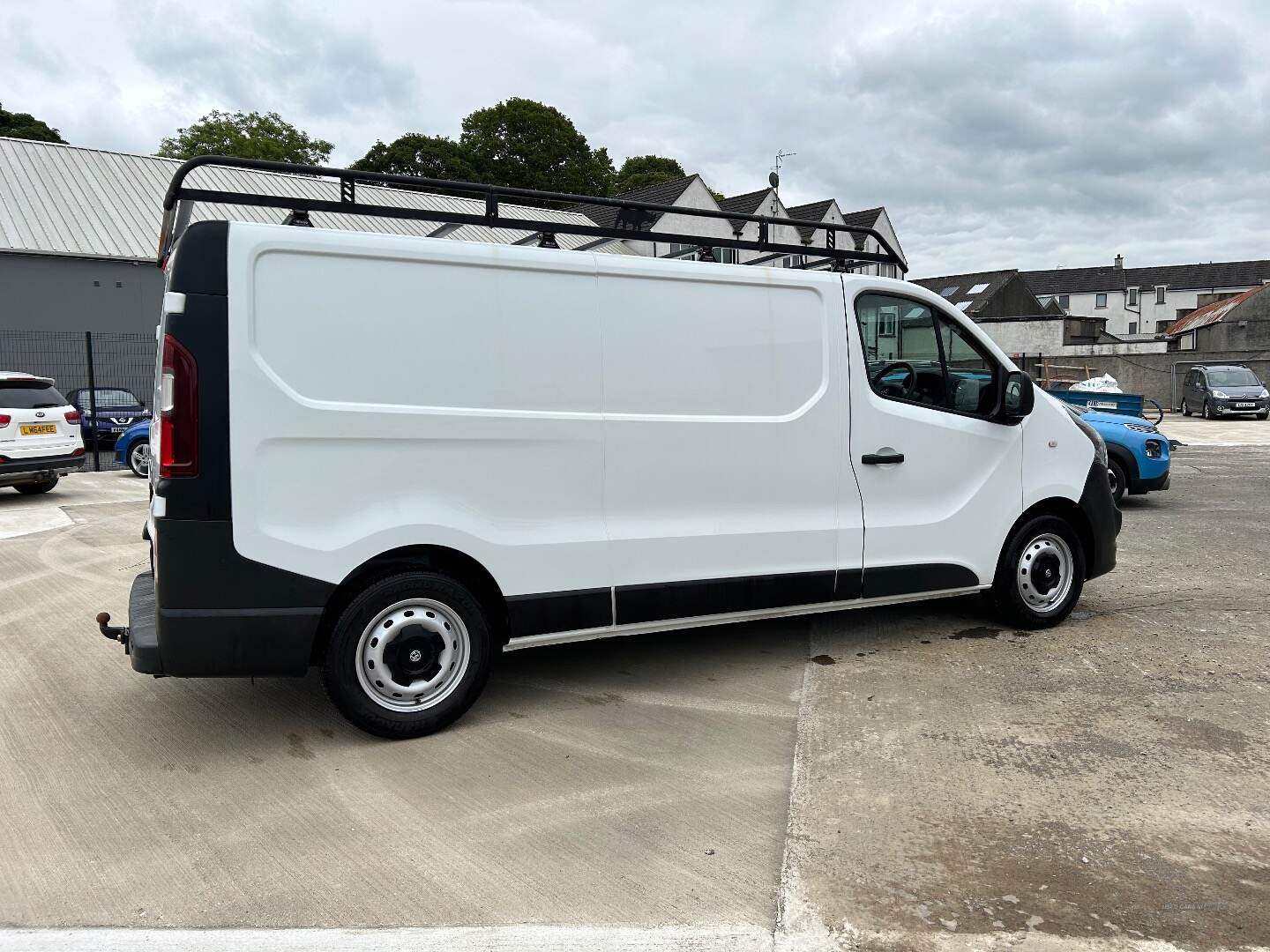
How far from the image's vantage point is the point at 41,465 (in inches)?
448

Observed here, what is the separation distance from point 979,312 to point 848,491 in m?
57.5

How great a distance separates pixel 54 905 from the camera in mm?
2818

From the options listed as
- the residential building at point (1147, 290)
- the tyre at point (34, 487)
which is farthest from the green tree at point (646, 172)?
the tyre at point (34, 487)

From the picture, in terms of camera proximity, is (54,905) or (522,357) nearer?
(54,905)

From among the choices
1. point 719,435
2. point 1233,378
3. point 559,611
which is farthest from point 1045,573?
point 1233,378

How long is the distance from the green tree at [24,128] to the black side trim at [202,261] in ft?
172

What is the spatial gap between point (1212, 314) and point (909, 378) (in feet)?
196

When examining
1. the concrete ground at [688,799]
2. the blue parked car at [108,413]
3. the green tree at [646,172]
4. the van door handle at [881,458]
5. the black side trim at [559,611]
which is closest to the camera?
the concrete ground at [688,799]

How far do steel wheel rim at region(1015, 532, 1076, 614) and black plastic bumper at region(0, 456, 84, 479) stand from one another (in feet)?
36.8

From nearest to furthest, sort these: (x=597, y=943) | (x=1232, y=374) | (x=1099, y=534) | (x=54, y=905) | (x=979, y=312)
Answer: (x=597, y=943), (x=54, y=905), (x=1099, y=534), (x=1232, y=374), (x=979, y=312)

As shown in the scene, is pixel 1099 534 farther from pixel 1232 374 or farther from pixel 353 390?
pixel 1232 374

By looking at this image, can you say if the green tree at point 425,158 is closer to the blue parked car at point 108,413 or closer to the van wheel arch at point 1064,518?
the blue parked car at point 108,413

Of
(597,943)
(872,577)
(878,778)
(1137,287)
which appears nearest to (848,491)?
(872,577)

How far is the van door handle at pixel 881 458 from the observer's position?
499cm
